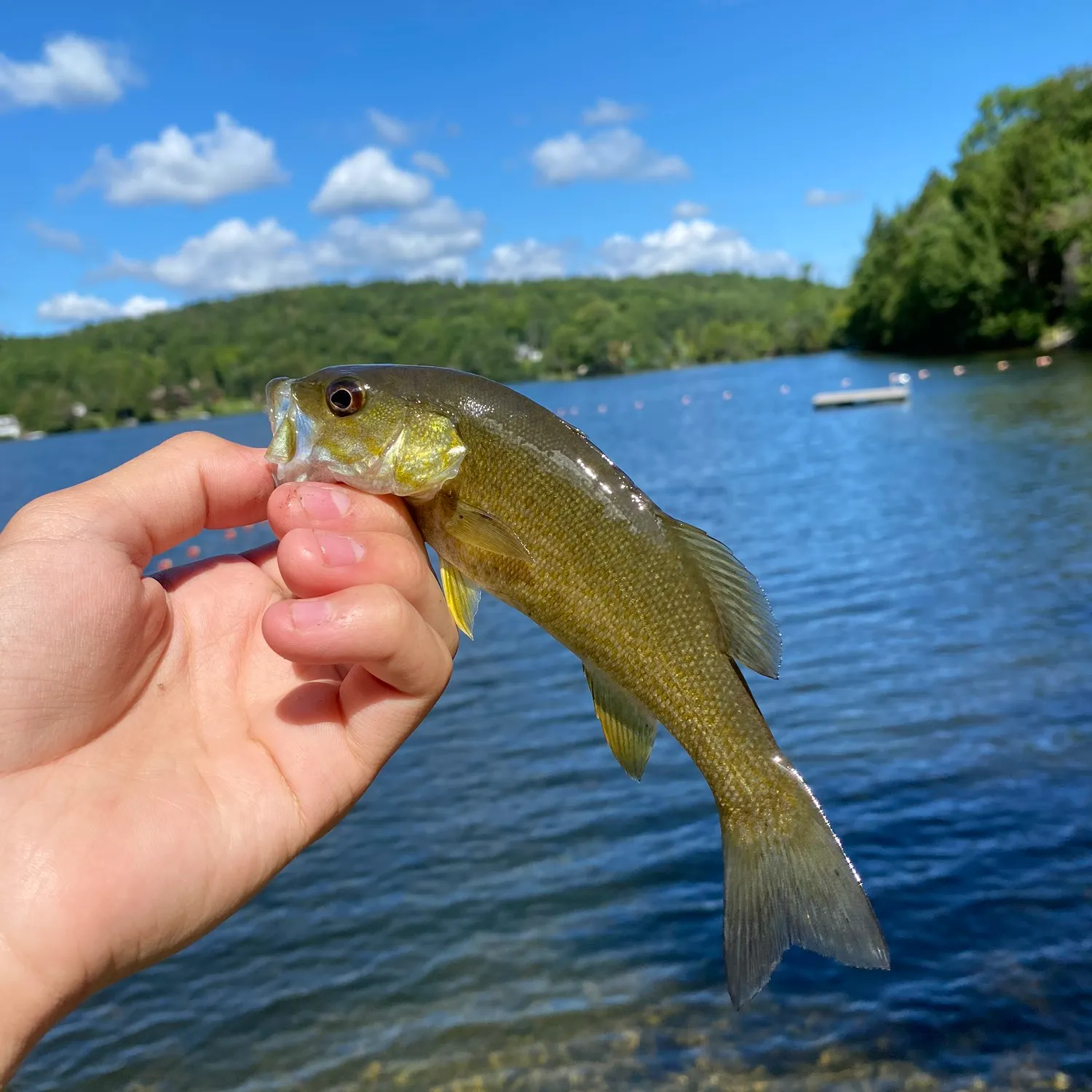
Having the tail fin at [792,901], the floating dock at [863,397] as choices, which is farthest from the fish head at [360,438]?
the floating dock at [863,397]

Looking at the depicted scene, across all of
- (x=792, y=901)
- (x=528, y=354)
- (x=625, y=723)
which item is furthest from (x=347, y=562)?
(x=528, y=354)

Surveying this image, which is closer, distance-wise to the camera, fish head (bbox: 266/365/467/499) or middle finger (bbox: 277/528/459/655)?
middle finger (bbox: 277/528/459/655)

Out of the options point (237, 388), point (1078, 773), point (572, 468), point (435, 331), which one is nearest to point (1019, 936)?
point (1078, 773)

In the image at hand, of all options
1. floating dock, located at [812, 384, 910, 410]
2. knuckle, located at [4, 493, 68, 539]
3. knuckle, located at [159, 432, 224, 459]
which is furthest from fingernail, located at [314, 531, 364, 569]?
floating dock, located at [812, 384, 910, 410]

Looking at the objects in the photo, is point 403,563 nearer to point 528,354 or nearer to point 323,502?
point 323,502

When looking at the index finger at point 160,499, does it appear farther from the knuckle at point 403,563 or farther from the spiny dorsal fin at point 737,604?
the spiny dorsal fin at point 737,604

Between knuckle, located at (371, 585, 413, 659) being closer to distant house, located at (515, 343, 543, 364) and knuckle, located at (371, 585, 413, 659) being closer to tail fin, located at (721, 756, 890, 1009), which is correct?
tail fin, located at (721, 756, 890, 1009)
